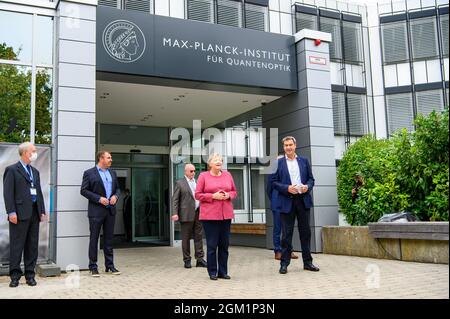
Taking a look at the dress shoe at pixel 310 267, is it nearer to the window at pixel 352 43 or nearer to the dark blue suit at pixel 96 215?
the dark blue suit at pixel 96 215

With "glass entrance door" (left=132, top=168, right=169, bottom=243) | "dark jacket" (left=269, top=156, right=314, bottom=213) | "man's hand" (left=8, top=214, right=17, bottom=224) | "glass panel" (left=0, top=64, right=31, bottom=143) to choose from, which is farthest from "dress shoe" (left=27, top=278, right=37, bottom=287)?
"glass entrance door" (left=132, top=168, right=169, bottom=243)

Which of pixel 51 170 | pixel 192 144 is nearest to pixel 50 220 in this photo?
pixel 51 170

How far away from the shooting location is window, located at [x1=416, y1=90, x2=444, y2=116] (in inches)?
846

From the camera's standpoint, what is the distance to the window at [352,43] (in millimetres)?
22359

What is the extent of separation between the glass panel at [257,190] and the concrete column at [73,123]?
9945 millimetres

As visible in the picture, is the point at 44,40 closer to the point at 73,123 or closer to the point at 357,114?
the point at 73,123

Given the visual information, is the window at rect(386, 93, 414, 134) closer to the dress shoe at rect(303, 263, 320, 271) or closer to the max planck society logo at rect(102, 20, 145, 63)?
the max planck society logo at rect(102, 20, 145, 63)

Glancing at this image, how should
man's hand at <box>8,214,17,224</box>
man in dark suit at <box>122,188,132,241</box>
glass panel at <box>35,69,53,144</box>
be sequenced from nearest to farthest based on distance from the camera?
1. man's hand at <box>8,214,17,224</box>
2. glass panel at <box>35,69,53,144</box>
3. man in dark suit at <box>122,188,132,241</box>

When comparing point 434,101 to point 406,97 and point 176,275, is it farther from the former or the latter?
point 176,275

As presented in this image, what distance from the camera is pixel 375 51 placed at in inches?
901

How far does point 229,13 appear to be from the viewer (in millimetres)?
19875

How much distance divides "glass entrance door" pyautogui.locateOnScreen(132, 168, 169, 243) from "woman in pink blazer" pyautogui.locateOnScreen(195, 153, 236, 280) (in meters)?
8.13

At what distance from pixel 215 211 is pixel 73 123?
3197 millimetres

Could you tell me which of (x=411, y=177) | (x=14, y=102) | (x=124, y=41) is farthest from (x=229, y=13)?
(x=411, y=177)
